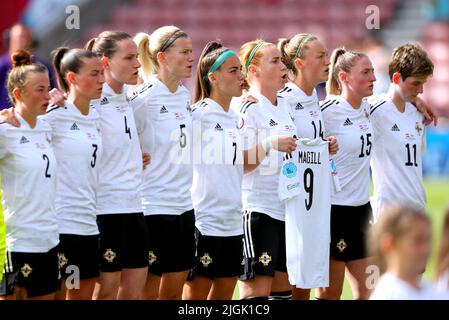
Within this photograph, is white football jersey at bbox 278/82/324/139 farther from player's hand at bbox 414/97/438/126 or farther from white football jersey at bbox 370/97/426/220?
player's hand at bbox 414/97/438/126

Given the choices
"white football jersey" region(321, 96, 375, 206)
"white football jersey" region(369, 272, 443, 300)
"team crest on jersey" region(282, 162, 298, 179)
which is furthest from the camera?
"white football jersey" region(321, 96, 375, 206)

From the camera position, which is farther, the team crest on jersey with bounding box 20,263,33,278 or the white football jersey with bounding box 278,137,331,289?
the white football jersey with bounding box 278,137,331,289

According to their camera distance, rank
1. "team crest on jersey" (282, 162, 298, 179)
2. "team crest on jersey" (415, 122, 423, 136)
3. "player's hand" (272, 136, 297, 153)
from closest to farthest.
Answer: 1. "player's hand" (272, 136, 297, 153)
2. "team crest on jersey" (282, 162, 298, 179)
3. "team crest on jersey" (415, 122, 423, 136)

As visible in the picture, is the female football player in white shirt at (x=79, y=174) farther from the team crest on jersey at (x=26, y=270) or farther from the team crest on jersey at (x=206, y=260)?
the team crest on jersey at (x=206, y=260)

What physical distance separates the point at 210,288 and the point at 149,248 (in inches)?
21.0

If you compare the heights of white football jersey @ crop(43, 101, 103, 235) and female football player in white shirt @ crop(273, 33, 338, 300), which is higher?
female football player in white shirt @ crop(273, 33, 338, 300)

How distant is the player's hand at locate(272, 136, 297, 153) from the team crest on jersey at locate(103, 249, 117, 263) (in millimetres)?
1266

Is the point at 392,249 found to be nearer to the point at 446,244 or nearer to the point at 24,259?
the point at 446,244

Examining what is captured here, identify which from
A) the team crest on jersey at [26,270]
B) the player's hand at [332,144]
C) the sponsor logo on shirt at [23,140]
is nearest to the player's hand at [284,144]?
the player's hand at [332,144]

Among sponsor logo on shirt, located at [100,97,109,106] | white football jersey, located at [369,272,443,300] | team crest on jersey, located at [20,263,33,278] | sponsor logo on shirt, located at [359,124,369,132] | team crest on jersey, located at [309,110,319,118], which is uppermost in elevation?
sponsor logo on shirt, located at [100,97,109,106]

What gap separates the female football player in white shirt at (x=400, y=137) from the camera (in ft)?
27.0

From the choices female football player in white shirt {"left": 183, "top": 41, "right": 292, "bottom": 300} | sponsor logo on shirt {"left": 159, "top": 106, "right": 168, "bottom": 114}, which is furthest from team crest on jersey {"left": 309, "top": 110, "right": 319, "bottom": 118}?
sponsor logo on shirt {"left": 159, "top": 106, "right": 168, "bottom": 114}

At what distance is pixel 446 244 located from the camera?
15.7ft

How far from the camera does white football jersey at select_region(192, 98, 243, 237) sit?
7.59 meters
